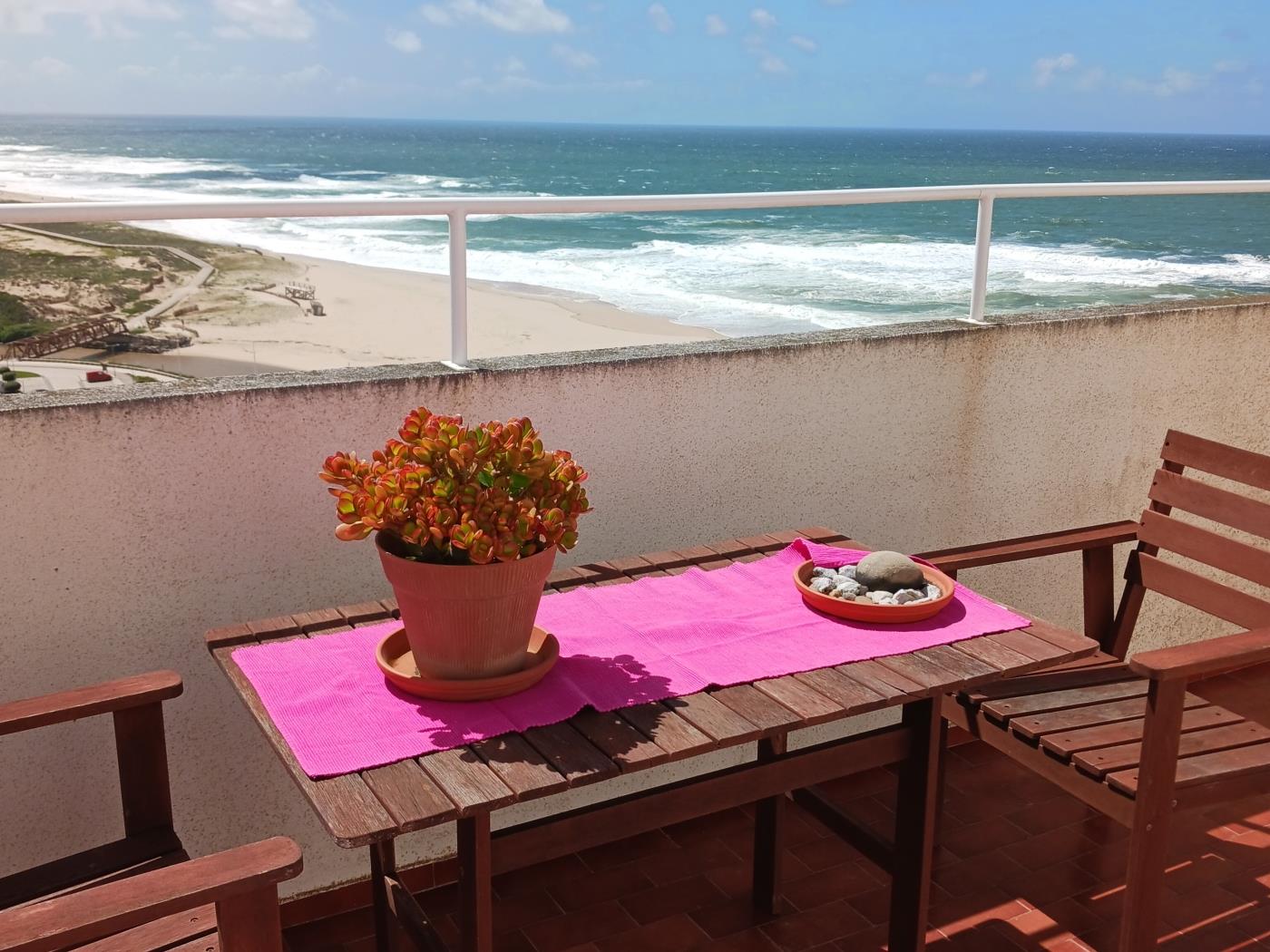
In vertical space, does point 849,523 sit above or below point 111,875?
above

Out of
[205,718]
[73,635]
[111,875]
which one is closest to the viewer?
[111,875]

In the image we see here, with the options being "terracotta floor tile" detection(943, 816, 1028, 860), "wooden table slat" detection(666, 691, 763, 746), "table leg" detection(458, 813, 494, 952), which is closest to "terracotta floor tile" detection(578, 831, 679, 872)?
"terracotta floor tile" detection(943, 816, 1028, 860)

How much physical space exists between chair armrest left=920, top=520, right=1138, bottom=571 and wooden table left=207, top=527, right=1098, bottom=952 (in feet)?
0.78

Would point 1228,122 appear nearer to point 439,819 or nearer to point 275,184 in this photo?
point 275,184

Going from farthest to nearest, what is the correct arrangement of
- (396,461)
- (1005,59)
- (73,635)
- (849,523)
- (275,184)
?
1. (1005,59)
2. (275,184)
3. (849,523)
4. (73,635)
5. (396,461)

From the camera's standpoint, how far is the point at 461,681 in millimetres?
1617

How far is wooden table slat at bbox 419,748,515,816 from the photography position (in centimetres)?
139

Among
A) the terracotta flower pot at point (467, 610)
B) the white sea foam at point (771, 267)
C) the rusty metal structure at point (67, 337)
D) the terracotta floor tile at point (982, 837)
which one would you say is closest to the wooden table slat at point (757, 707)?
the terracotta flower pot at point (467, 610)

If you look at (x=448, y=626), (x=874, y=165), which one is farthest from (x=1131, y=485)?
(x=874, y=165)

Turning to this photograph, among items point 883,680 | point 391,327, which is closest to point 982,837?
point 883,680

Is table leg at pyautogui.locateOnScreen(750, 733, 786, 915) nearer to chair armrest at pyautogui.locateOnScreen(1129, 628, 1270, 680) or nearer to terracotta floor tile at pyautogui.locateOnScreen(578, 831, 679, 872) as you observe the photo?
terracotta floor tile at pyautogui.locateOnScreen(578, 831, 679, 872)

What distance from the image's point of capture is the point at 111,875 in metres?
1.74

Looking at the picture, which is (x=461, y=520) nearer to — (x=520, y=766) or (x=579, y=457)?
(x=520, y=766)

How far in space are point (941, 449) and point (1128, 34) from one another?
59562mm
